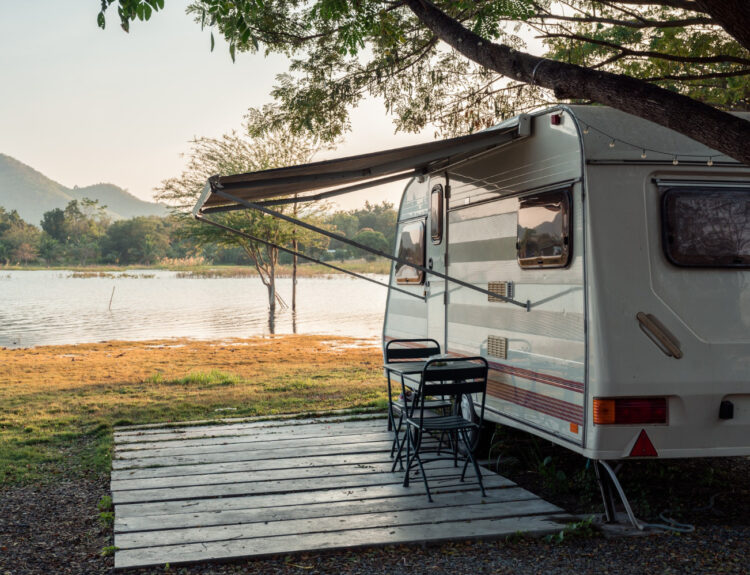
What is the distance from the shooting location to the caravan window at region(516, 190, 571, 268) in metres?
4.38

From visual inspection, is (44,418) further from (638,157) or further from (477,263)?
(638,157)

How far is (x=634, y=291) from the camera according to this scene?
4.06 m

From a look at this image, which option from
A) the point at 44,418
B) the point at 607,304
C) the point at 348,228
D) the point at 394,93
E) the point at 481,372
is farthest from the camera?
the point at 348,228

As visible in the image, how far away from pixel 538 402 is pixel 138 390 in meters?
7.43

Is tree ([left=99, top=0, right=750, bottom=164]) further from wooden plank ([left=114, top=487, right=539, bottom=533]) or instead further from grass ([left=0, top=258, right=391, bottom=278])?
grass ([left=0, top=258, right=391, bottom=278])

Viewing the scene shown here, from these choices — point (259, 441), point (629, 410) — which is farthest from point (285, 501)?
point (629, 410)

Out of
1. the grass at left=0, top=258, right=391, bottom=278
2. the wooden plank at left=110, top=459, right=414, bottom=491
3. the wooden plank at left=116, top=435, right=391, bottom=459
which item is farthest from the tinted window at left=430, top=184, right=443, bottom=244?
the grass at left=0, top=258, right=391, bottom=278

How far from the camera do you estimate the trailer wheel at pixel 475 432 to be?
557 cm

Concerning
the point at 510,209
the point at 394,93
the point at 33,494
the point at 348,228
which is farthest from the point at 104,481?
the point at 348,228

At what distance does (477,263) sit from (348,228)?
66.3m

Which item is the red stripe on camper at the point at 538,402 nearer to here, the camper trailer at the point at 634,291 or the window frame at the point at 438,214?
the camper trailer at the point at 634,291

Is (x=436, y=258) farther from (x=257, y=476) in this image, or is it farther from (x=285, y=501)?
(x=285, y=501)

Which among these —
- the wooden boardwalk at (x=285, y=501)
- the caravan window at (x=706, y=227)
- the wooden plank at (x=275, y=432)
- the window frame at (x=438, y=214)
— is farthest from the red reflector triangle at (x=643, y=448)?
the wooden plank at (x=275, y=432)

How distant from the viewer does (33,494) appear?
201 inches
